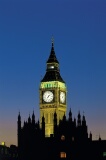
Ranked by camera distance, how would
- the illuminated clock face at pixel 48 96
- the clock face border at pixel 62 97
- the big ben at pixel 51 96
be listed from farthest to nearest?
the clock face border at pixel 62 97, the illuminated clock face at pixel 48 96, the big ben at pixel 51 96

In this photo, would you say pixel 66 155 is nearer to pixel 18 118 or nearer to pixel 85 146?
pixel 85 146

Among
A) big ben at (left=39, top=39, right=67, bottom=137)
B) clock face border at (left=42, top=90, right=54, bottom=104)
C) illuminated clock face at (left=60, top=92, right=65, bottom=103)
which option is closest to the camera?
big ben at (left=39, top=39, right=67, bottom=137)

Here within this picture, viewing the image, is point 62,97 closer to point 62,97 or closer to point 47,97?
point 62,97

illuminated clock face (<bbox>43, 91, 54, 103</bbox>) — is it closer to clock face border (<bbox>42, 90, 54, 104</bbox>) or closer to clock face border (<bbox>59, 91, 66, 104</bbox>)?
clock face border (<bbox>42, 90, 54, 104</bbox>)

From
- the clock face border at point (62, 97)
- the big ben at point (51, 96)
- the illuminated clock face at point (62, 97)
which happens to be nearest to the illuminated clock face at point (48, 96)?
the big ben at point (51, 96)

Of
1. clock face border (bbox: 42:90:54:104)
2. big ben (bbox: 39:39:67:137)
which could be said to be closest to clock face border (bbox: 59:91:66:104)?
big ben (bbox: 39:39:67:137)

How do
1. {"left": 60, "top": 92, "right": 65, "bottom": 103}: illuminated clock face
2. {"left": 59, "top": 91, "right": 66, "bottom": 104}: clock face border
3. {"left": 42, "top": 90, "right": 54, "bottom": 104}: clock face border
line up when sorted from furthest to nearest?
{"left": 60, "top": 92, "right": 65, "bottom": 103}: illuminated clock face → {"left": 59, "top": 91, "right": 66, "bottom": 104}: clock face border → {"left": 42, "top": 90, "right": 54, "bottom": 104}: clock face border

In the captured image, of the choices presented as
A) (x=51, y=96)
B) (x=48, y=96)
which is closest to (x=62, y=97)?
(x=51, y=96)

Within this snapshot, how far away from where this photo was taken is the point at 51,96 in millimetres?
137250

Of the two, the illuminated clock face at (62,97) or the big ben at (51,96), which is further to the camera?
the illuminated clock face at (62,97)

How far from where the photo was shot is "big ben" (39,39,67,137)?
445ft

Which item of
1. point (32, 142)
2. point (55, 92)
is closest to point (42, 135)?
point (32, 142)

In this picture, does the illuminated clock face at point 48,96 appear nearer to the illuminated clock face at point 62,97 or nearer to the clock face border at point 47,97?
the clock face border at point 47,97

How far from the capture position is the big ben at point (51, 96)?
136 m
